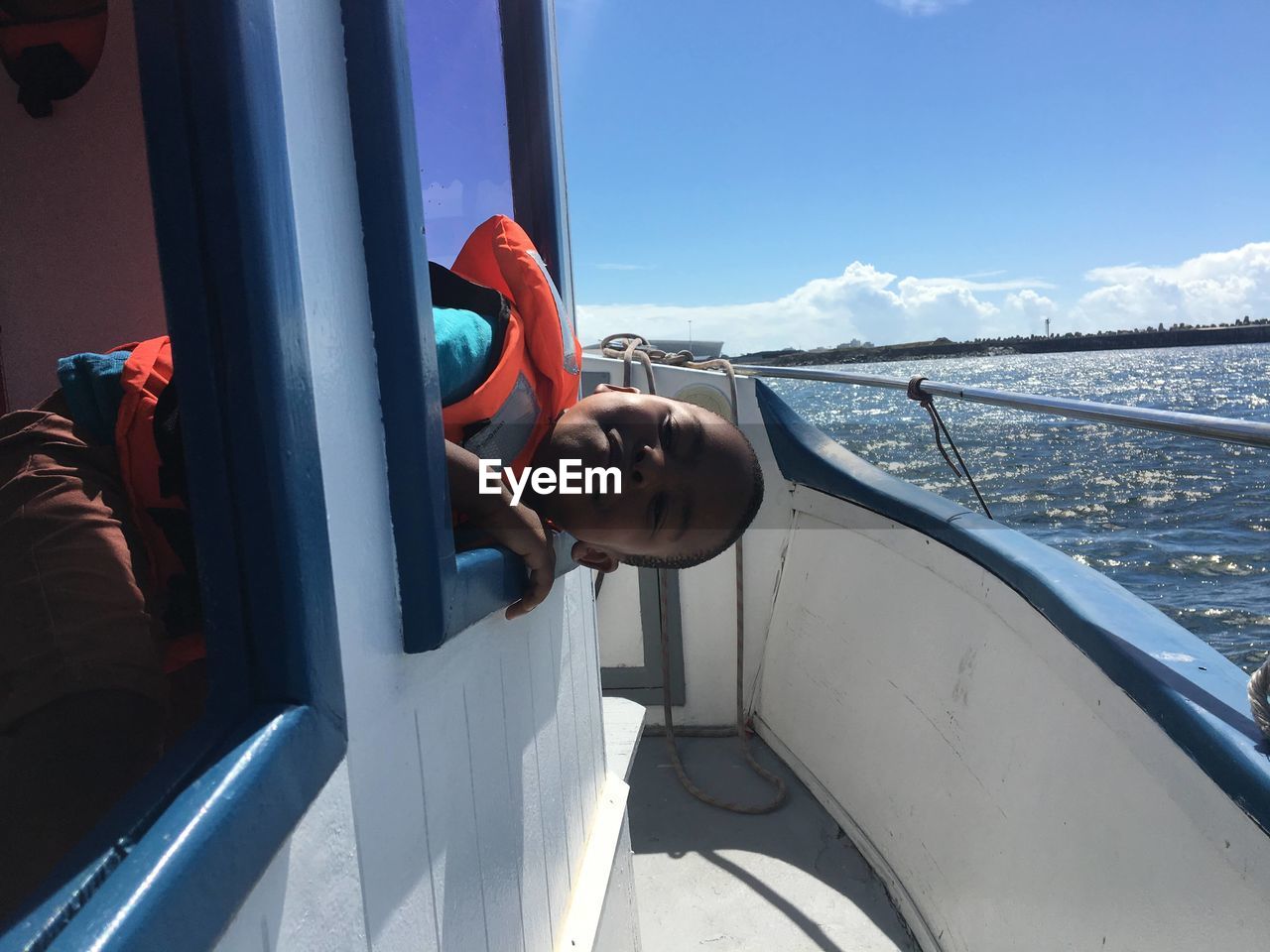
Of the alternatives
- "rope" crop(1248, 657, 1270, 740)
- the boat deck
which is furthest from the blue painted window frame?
the boat deck

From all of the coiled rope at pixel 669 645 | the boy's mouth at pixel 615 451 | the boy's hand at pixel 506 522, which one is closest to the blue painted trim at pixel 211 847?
the boy's hand at pixel 506 522

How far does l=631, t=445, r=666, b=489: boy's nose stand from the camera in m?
1.09

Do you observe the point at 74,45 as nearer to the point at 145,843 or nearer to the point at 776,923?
the point at 145,843

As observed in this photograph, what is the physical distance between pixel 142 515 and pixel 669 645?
2358 mm

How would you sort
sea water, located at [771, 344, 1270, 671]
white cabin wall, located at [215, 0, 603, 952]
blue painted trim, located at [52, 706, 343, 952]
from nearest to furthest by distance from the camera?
blue painted trim, located at [52, 706, 343, 952]
white cabin wall, located at [215, 0, 603, 952]
sea water, located at [771, 344, 1270, 671]

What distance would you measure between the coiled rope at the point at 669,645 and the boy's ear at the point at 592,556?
53.8 inches

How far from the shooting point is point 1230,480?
10.2 metres

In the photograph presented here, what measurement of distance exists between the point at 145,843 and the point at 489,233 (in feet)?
2.81

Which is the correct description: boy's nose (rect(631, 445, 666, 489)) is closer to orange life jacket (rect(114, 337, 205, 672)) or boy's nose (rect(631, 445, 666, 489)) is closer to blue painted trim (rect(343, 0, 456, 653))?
blue painted trim (rect(343, 0, 456, 653))

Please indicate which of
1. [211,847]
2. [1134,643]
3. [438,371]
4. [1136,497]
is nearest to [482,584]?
[438,371]

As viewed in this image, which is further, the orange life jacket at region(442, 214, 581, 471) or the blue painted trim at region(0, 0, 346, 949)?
the orange life jacket at region(442, 214, 581, 471)

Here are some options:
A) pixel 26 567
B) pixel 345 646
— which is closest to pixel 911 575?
pixel 345 646

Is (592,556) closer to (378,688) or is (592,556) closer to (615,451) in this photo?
(615,451)

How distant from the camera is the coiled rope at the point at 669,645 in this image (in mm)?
2539
